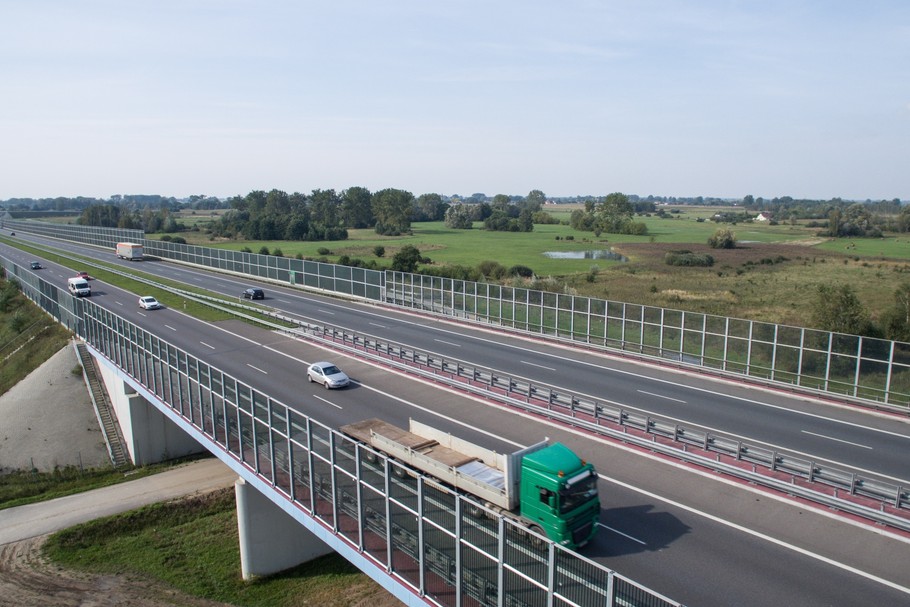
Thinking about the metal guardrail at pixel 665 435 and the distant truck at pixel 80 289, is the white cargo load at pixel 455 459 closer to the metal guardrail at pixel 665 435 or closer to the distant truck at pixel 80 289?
the metal guardrail at pixel 665 435

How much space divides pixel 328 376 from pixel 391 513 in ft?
50.7

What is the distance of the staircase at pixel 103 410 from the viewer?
1566 inches

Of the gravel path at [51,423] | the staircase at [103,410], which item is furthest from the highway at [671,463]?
the gravel path at [51,423]

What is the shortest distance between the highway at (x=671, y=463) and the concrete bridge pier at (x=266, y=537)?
407 centimetres

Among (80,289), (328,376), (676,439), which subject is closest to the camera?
(676,439)

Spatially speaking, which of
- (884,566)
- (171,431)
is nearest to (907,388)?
(884,566)

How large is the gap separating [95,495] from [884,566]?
34971mm

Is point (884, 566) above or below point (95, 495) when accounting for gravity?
above

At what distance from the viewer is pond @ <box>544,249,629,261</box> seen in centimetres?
12388

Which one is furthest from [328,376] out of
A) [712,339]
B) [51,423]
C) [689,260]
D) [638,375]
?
[689,260]

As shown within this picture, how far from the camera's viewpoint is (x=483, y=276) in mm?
89000

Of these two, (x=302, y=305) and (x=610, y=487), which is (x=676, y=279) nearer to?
(x=302, y=305)

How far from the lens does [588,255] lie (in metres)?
129

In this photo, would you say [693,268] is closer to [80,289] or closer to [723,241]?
[723,241]
